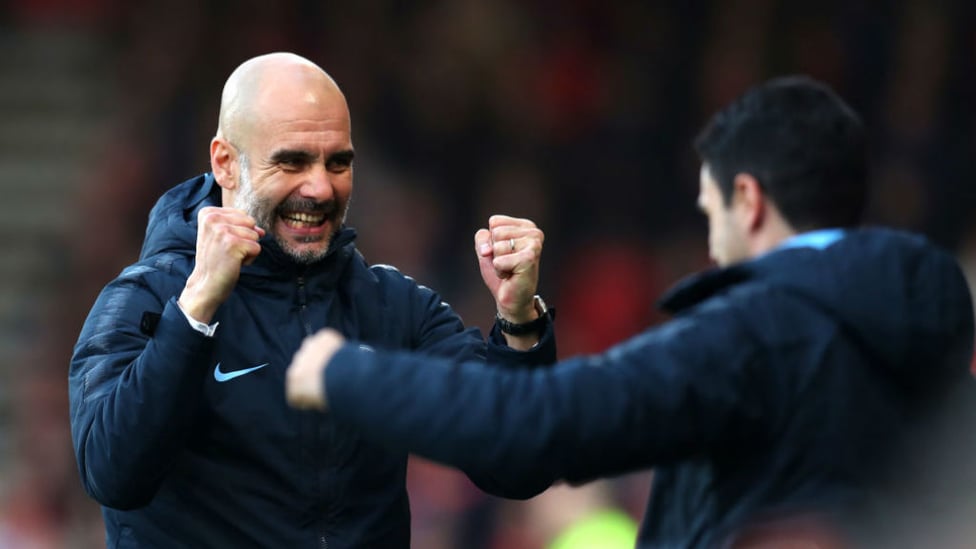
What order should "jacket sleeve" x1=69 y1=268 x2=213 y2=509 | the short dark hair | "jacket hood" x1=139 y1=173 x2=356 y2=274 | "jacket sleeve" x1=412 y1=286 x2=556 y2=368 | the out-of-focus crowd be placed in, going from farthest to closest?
1. the out-of-focus crowd
2. "jacket sleeve" x1=412 y1=286 x2=556 y2=368
3. "jacket hood" x1=139 y1=173 x2=356 y2=274
4. "jacket sleeve" x1=69 y1=268 x2=213 y2=509
5. the short dark hair

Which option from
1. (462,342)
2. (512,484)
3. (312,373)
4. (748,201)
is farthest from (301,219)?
(748,201)

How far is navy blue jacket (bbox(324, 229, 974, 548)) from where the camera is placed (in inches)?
78.3

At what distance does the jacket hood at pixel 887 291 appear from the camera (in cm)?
203

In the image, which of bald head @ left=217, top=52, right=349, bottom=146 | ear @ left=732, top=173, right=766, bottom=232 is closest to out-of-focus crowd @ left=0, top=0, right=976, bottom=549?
bald head @ left=217, top=52, right=349, bottom=146

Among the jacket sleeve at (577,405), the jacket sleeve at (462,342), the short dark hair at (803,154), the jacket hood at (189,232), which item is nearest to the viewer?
the jacket sleeve at (577,405)

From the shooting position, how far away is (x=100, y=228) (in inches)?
277

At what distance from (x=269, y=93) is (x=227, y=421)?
697 millimetres

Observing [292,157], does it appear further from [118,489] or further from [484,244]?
[118,489]

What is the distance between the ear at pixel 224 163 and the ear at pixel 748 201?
4.22 feet

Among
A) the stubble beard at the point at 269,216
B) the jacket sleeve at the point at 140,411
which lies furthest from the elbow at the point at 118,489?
the stubble beard at the point at 269,216

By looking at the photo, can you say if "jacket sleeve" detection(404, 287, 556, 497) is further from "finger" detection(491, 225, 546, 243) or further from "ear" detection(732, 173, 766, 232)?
"ear" detection(732, 173, 766, 232)

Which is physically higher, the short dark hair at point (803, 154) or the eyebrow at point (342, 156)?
the short dark hair at point (803, 154)

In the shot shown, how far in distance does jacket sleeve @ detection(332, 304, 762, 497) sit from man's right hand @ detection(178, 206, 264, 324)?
2.28ft

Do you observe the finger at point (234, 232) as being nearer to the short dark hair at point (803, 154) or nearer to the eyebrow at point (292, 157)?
the eyebrow at point (292, 157)
